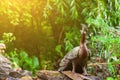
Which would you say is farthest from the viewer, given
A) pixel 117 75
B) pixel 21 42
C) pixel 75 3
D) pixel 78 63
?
pixel 21 42

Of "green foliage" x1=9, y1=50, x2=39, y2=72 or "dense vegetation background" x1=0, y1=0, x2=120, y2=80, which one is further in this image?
"dense vegetation background" x1=0, y1=0, x2=120, y2=80

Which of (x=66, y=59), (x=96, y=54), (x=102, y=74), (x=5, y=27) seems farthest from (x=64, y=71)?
(x=5, y=27)

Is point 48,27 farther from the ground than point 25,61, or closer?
farther from the ground

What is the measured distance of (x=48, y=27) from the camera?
4.53 meters

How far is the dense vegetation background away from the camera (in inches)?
166

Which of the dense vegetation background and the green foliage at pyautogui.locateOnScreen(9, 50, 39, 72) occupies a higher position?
the dense vegetation background

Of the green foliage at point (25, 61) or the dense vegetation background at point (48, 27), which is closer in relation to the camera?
the green foliage at point (25, 61)

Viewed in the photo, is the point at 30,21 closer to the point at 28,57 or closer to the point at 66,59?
the point at 28,57

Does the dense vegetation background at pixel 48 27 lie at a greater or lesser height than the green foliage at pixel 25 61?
greater

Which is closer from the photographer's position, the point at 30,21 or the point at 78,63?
the point at 78,63

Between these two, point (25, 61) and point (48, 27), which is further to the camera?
point (48, 27)

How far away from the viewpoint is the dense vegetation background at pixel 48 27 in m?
4.23

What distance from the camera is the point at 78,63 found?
334 cm

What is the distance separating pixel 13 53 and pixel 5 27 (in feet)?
1.41
